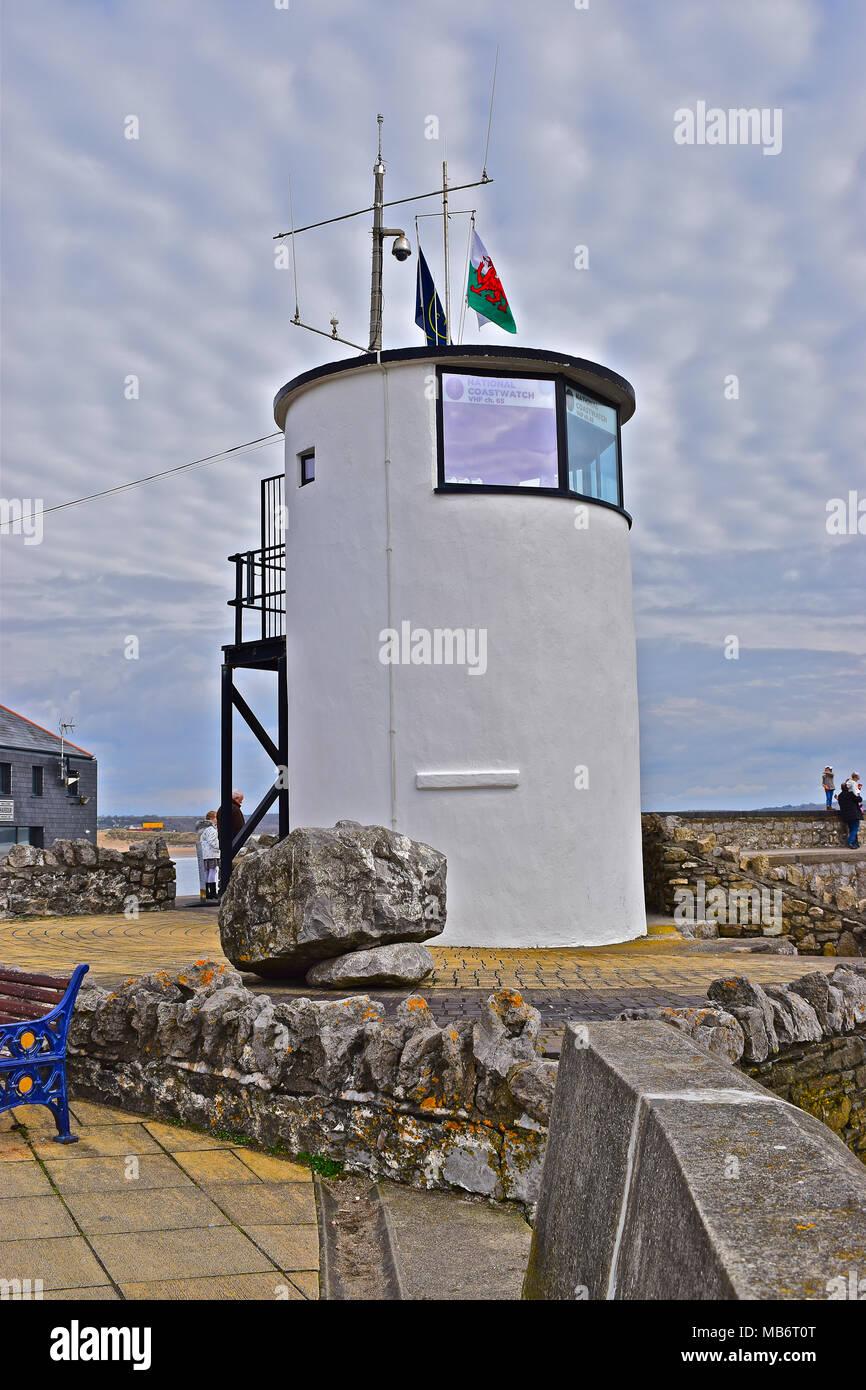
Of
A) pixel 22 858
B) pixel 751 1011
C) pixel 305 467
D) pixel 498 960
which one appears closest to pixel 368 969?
pixel 498 960

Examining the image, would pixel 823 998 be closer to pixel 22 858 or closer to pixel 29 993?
pixel 29 993

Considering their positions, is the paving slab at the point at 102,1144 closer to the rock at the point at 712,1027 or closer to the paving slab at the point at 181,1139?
the paving slab at the point at 181,1139

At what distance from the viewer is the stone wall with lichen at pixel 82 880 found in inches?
637

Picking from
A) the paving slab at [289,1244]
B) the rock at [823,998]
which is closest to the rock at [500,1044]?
the paving slab at [289,1244]

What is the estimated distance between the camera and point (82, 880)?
54.6ft

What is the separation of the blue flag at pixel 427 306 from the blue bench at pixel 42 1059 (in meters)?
11.0

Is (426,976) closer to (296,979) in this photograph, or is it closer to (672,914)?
(296,979)

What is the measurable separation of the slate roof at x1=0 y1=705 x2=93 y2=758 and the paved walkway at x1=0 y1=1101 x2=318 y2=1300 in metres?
37.5

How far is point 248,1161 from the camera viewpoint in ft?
16.7

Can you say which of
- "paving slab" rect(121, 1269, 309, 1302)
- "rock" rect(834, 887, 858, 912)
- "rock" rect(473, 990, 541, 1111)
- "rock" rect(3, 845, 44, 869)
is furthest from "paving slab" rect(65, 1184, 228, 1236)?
"rock" rect(834, 887, 858, 912)

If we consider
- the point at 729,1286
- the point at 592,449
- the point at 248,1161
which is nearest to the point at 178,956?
the point at 248,1161
